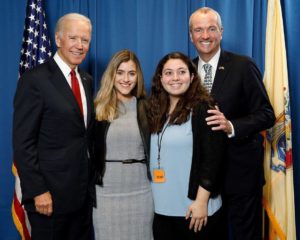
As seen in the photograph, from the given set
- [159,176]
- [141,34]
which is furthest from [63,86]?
[141,34]

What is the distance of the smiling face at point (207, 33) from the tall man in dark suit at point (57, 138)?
2.40 feet

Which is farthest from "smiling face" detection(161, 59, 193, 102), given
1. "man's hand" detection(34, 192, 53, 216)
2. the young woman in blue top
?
"man's hand" detection(34, 192, 53, 216)

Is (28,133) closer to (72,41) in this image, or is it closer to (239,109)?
(72,41)

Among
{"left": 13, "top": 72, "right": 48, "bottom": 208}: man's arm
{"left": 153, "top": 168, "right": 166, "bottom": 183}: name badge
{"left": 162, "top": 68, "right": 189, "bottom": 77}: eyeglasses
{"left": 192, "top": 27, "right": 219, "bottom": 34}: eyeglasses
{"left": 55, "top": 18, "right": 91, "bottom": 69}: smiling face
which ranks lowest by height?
→ {"left": 153, "top": 168, "right": 166, "bottom": 183}: name badge

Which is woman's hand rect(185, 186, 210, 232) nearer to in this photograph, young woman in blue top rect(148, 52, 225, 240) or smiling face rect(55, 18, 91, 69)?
young woman in blue top rect(148, 52, 225, 240)

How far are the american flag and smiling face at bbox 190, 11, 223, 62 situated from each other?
53.2 inches

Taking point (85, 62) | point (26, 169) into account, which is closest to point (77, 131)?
point (26, 169)

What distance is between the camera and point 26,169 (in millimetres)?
1827

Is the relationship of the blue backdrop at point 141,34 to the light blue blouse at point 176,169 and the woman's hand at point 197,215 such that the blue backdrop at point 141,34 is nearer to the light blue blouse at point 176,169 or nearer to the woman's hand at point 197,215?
the light blue blouse at point 176,169

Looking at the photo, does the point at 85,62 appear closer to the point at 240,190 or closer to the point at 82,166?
the point at 82,166

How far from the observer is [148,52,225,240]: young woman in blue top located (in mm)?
1748

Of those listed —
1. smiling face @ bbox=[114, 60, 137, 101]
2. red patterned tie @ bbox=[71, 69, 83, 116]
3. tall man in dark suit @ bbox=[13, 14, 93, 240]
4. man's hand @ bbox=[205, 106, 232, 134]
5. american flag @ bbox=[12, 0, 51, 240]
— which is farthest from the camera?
american flag @ bbox=[12, 0, 51, 240]

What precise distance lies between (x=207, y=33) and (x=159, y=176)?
1.01 metres

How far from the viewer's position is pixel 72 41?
2.02 meters
